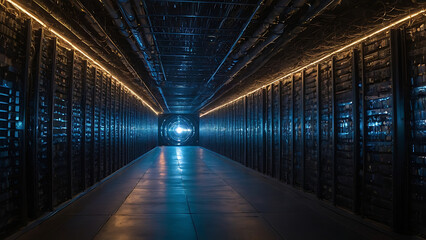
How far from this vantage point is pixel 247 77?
970 cm

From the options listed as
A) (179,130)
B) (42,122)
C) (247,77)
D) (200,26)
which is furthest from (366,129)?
(179,130)

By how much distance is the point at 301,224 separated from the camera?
17.2ft

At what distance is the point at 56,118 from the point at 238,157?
1069cm

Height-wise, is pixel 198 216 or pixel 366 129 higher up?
pixel 366 129

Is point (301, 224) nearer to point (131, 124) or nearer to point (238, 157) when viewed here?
point (238, 157)

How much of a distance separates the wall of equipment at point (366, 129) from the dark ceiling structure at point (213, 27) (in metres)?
0.58

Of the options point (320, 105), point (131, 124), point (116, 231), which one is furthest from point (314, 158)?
point (131, 124)

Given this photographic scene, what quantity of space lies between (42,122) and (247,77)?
6147 mm

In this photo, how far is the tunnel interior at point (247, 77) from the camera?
4516 millimetres

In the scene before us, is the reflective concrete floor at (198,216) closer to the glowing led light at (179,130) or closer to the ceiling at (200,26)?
the ceiling at (200,26)

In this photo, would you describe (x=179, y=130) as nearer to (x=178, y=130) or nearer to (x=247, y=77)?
(x=178, y=130)

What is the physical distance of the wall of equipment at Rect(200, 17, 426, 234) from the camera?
4.48 meters

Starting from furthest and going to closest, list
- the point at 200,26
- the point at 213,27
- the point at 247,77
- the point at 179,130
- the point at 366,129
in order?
the point at 179,130 < the point at 247,77 < the point at 213,27 < the point at 200,26 < the point at 366,129

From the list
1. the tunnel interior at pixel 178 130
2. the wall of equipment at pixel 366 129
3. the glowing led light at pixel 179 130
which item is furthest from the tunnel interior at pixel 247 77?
the glowing led light at pixel 179 130
